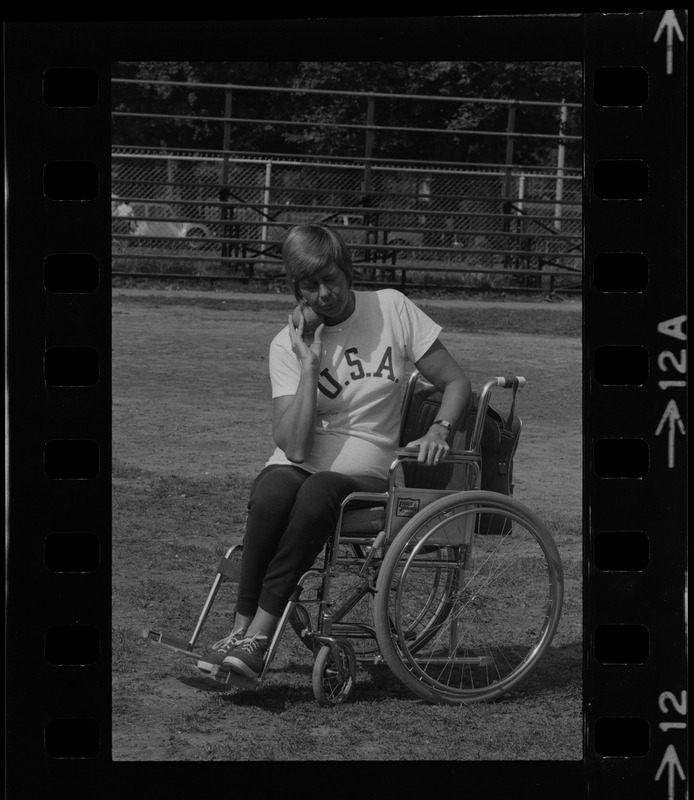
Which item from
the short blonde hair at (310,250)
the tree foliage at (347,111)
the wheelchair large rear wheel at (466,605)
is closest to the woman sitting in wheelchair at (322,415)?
the short blonde hair at (310,250)

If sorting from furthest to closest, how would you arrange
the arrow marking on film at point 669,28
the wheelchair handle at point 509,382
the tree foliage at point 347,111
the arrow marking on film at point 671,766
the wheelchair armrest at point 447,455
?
the tree foliage at point 347,111 → the wheelchair handle at point 509,382 → the wheelchair armrest at point 447,455 → the arrow marking on film at point 671,766 → the arrow marking on film at point 669,28

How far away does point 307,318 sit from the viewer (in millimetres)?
4168

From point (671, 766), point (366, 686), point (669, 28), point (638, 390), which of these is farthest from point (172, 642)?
point (669, 28)

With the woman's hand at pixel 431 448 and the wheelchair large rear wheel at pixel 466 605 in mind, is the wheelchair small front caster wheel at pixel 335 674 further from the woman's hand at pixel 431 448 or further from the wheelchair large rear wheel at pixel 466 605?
the woman's hand at pixel 431 448

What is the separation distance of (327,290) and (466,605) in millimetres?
1182

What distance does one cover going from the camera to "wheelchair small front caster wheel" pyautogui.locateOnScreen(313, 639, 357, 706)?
13.7 ft

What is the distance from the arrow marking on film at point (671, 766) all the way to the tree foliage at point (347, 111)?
436 cm

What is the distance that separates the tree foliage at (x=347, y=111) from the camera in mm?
8273

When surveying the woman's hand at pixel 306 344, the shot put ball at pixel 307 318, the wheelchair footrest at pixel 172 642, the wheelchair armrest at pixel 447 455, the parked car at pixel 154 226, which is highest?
the parked car at pixel 154 226

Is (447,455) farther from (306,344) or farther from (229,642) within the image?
(229,642)

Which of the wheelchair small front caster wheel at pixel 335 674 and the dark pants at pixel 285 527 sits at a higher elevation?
the dark pants at pixel 285 527

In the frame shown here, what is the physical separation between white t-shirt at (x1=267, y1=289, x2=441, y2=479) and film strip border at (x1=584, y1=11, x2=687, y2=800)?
0.95 m

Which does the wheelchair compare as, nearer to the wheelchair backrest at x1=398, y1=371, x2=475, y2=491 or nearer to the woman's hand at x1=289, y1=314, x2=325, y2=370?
the wheelchair backrest at x1=398, y1=371, x2=475, y2=491
